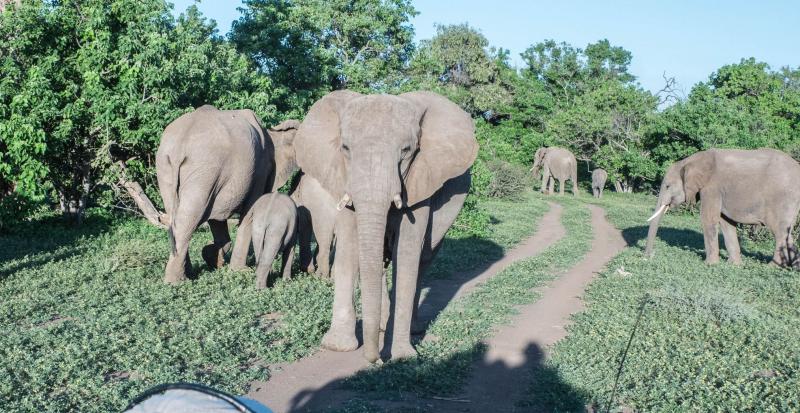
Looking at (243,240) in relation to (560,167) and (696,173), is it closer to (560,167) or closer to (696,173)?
(696,173)

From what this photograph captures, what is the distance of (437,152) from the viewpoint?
6223mm

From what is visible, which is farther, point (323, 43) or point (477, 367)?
point (323, 43)

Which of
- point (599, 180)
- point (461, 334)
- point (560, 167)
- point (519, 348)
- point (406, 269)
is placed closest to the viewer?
point (406, 269)

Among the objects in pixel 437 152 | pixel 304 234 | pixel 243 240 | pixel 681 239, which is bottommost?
pixel 681 239

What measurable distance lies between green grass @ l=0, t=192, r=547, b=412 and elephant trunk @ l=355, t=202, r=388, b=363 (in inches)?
37.4

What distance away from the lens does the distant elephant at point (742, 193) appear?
12.8 metres

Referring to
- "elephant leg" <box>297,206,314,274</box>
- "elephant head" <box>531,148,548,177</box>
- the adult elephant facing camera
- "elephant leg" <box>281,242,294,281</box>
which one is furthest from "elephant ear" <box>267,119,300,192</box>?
"elephant head" <box>531,148,548,177</box>

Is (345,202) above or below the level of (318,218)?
above

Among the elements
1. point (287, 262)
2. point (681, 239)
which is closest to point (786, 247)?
point (681, 239)

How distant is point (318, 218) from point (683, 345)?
487 centimetres

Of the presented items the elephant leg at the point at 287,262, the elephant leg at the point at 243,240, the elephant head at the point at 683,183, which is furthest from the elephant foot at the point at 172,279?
the elephant head at the point at 683,183

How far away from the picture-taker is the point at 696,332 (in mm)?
7660

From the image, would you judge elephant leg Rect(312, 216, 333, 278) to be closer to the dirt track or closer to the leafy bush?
the dirt track

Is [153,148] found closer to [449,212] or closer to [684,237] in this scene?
[449,212]
